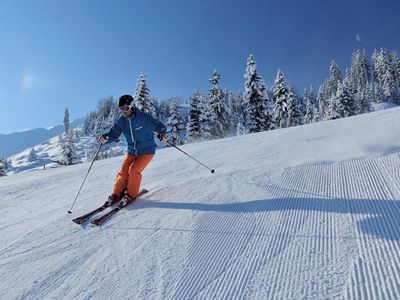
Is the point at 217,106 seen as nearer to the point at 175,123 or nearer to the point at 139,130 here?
the point at 175,123

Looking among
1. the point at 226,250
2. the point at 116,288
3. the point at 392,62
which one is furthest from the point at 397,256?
the point at 392,62

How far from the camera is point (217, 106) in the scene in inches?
1638

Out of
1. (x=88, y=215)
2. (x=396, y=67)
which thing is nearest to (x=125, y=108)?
(x=88, y=215)

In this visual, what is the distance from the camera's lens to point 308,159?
6.11 m

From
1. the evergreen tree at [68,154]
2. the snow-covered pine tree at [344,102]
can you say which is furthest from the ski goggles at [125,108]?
the snow-covered pine tree at [344,102]

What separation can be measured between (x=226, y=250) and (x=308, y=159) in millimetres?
3470

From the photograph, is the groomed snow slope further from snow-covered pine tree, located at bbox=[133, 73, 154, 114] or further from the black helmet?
snow-covered pine tree, located at bbox=[133, 73, 154, 114]

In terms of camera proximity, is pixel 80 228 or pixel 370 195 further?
pixel 80 228

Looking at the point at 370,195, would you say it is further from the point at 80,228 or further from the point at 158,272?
the point at 80,228

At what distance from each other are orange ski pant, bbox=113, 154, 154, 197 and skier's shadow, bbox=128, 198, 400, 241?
40cm

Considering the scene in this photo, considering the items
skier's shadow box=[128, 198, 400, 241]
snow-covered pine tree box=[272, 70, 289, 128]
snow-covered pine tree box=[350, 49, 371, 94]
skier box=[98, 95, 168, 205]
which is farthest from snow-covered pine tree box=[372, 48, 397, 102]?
skier's shadow box=[128, 198, 400, 241]

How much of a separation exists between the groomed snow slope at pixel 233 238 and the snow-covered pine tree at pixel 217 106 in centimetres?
3519

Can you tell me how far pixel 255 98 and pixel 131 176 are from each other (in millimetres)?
34281

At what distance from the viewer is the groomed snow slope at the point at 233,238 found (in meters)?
2.55
